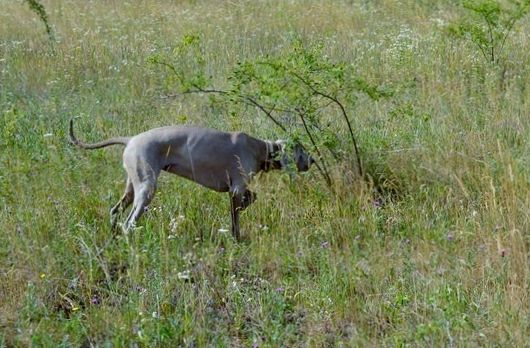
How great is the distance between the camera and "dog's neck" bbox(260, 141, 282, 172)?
6.58 m

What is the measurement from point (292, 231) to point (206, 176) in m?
A: 0.69

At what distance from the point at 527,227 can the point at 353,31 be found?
6.23 metres

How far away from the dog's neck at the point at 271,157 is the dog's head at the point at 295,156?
3 centimetres

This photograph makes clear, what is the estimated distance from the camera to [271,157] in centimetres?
663

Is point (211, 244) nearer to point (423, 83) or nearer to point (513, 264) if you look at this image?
point (513, 264)

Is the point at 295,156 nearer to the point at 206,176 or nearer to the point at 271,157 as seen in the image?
the point at 271,157

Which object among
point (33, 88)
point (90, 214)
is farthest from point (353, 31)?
point (90, 214)

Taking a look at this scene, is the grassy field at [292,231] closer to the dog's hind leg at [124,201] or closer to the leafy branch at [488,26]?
the dog's hind leg at [124,201]

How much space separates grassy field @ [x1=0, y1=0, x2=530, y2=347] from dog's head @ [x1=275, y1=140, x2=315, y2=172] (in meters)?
0.13

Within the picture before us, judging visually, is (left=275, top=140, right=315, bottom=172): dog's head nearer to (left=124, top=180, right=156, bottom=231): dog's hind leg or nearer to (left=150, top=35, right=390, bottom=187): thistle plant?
(left=150, top=35, right=390, bottom=187): thistle plant

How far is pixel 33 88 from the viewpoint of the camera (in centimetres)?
1002

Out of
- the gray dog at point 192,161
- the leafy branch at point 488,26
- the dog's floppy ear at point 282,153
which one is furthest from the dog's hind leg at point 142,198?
the leafy branch at point 488,26

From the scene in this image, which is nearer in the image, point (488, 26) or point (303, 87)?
point (303, 87)

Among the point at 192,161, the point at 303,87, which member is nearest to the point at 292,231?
the point at 192,161
